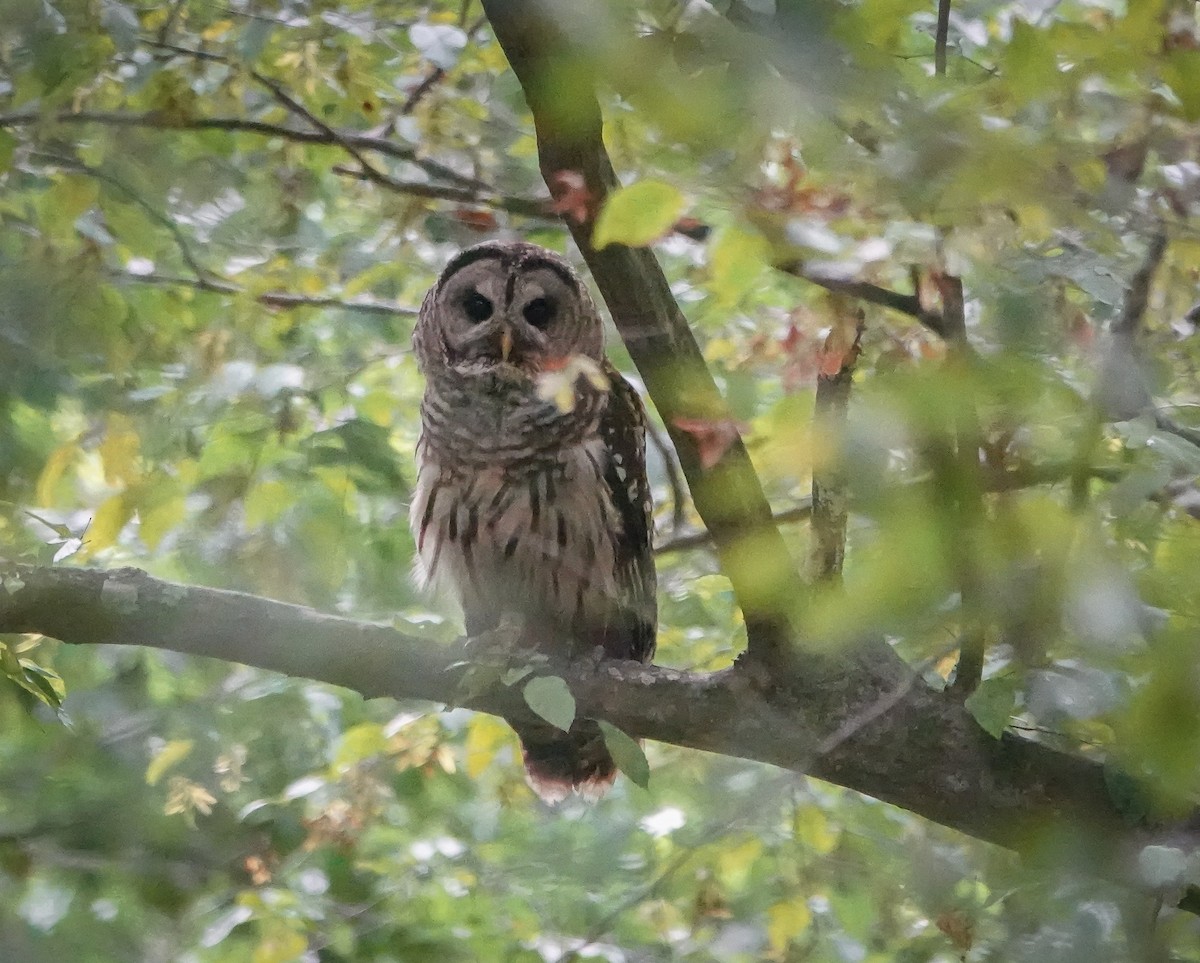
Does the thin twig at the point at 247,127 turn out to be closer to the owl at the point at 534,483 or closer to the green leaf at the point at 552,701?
the owl at the point at 534,483

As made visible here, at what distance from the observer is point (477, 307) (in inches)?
120

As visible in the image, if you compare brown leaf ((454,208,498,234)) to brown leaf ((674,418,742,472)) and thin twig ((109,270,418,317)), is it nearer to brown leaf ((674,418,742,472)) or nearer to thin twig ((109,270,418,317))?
thin twig ((109,270,418,317))

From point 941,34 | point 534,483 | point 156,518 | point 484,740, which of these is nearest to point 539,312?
point 534,483

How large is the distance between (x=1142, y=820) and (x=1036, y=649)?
71cm

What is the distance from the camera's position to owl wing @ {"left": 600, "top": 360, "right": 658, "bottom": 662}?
2814 mm

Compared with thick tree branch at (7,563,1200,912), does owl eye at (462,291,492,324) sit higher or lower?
higher

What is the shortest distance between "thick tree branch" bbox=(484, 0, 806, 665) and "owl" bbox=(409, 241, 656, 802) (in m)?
0.88

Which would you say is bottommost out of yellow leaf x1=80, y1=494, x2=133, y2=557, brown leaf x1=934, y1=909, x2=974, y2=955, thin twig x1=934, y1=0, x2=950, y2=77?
brown leaf x1=934, y1=909, x2=974, y2=955

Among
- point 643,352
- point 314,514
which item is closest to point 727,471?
point 643,352

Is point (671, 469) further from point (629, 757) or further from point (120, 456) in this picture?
point (120, 456)

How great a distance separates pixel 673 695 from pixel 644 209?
3.92ft

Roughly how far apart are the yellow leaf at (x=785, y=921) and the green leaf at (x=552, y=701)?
102cm

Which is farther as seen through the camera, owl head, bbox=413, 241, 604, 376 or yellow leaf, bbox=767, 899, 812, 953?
owl head, bbox=413, 241, 604, 376

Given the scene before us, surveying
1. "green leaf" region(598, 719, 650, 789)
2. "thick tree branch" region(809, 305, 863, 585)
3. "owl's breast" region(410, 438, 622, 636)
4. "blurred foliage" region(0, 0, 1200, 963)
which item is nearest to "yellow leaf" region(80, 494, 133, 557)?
"blurred foliage" region(0, 0, 1200, 963)
